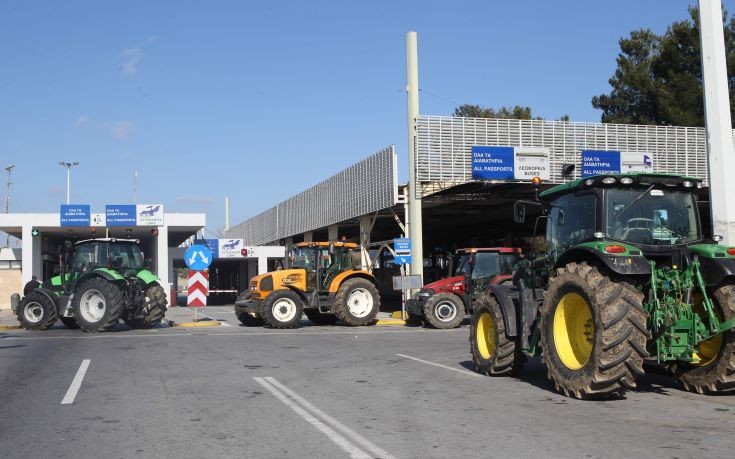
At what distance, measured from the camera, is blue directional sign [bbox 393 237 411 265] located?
23.5 metres

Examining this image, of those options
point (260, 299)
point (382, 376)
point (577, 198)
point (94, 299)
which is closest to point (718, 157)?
point (577, 198)

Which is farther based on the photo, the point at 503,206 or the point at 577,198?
the point at 503,206

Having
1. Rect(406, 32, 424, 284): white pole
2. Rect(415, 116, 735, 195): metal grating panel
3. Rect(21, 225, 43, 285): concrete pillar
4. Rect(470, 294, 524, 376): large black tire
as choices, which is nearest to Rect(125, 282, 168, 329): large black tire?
Rect(406, 32, 424, 284): white pole

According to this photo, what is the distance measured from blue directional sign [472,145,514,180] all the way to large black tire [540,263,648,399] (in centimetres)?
1506

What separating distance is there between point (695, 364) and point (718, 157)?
558 centimetres

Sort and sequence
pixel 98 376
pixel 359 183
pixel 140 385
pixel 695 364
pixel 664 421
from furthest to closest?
pixel 359 183
pixel 98 376
pixel 140 385
pixel 695 364
pixel 664 421

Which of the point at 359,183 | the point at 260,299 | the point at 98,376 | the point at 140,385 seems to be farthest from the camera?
the point at 359,183

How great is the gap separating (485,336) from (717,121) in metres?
6.23

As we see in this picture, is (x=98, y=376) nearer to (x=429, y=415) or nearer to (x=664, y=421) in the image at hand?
(x=429, y=415)

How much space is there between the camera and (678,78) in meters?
40.3

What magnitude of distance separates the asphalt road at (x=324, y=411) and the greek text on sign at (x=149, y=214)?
24.1 m

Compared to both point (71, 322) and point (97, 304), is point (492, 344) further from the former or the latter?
point (71, 322)

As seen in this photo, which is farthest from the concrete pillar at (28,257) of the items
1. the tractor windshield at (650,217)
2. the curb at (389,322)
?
the tractor windshield at (650,217)

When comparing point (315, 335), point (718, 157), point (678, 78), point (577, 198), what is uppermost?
point (678, 78)
